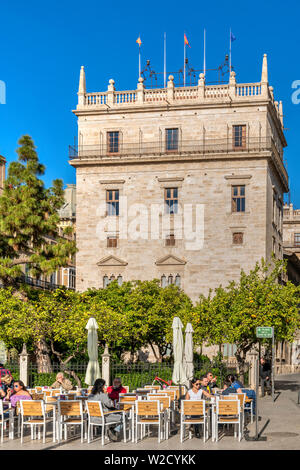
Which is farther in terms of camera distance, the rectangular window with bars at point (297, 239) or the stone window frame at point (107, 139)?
the rectangular window with bars at point (297, 239)

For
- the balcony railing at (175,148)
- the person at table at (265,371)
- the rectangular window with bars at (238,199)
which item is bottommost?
the person at table at (265,371)

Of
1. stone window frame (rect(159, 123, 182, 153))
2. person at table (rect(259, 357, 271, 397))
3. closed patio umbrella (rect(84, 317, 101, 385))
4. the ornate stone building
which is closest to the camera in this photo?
closed patio umbrella (rect(84, 317, 101, 385))

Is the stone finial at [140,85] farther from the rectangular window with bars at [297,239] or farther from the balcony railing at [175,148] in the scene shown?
the rectangular window with bars at [297,239]

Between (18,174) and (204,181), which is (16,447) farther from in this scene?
(204,181)

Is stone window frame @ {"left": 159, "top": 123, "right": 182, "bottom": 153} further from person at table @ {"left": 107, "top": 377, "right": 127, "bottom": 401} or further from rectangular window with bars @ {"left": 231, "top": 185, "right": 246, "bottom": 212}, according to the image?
person at table @ {"left": 107, "top": 377, "right": 127, "bottom": 401}

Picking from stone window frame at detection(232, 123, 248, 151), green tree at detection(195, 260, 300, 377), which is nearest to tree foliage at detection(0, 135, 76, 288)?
green tree at detection(195, 260, 300, 377)

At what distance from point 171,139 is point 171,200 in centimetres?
418

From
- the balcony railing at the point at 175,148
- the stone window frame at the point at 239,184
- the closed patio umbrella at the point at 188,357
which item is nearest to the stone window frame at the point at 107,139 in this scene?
the balcony railing at the point at 175,148

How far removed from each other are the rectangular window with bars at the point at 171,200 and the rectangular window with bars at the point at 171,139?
281cm

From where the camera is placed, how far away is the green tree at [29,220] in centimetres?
3303

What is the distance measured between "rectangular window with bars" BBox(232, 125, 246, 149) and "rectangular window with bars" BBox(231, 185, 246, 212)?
2800 mm

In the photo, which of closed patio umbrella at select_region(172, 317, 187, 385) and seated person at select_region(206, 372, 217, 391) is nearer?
seated person at select_region(206, 372, 217, 391)

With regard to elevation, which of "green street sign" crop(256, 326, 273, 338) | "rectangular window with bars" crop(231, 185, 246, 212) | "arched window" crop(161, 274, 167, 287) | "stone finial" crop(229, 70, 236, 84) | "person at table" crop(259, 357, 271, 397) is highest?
"stone finial" crop(229, 70, 236, 84)

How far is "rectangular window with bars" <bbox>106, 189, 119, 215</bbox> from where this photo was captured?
4916cm
